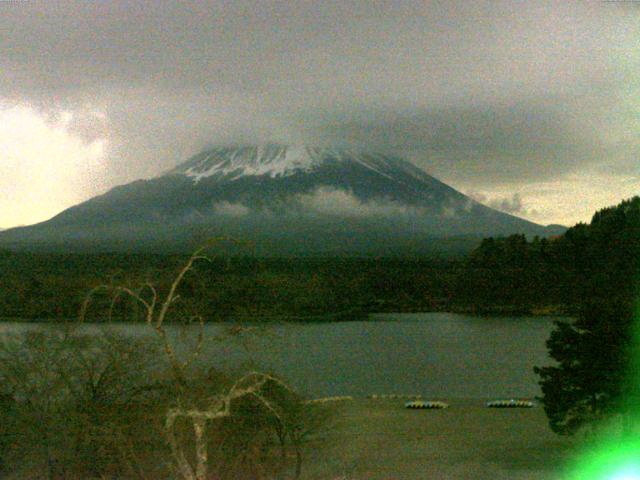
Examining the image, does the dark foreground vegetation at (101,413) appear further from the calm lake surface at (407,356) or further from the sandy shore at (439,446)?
the calm lake surface at (407,356)

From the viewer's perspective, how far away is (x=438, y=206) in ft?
356

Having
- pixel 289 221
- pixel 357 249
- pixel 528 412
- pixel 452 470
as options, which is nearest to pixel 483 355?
pixel 528 412

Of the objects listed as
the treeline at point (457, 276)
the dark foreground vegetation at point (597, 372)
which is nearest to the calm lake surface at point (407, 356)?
the treeline at point (457, 276)

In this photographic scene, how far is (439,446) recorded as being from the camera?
13609 millimetres

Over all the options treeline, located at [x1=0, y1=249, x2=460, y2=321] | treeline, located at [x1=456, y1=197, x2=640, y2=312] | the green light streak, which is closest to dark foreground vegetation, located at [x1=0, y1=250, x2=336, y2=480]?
treeline, located at [x1=0, y1=249, x2=460, y2=321]

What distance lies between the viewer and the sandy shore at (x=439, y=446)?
10914 millimetres

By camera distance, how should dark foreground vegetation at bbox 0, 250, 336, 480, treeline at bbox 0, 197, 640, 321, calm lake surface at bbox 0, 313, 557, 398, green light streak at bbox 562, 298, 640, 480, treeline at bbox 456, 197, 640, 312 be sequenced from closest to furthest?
dark foreground vegetation at bbox 0, 250, 336, 480 < green light streak at bbox 562, 298, 640, 480 < calm lake surface at bbox 0, 313, 557, 398 < treeline at bbox 0, 197, 640, 321 < treeline at bbox 456, 197, 640, 312

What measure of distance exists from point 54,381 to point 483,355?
89.6 ft

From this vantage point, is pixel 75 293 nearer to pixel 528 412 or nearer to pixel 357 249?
pixel 528 412

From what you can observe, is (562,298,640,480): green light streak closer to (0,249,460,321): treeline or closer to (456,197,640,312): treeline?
(0,249,460,321): treeline

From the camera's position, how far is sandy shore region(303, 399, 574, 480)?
10.9 m

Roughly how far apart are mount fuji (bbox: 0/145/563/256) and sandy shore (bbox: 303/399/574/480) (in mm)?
52489

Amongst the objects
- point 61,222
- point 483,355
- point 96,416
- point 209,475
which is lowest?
point 483,355

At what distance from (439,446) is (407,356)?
1951cm
